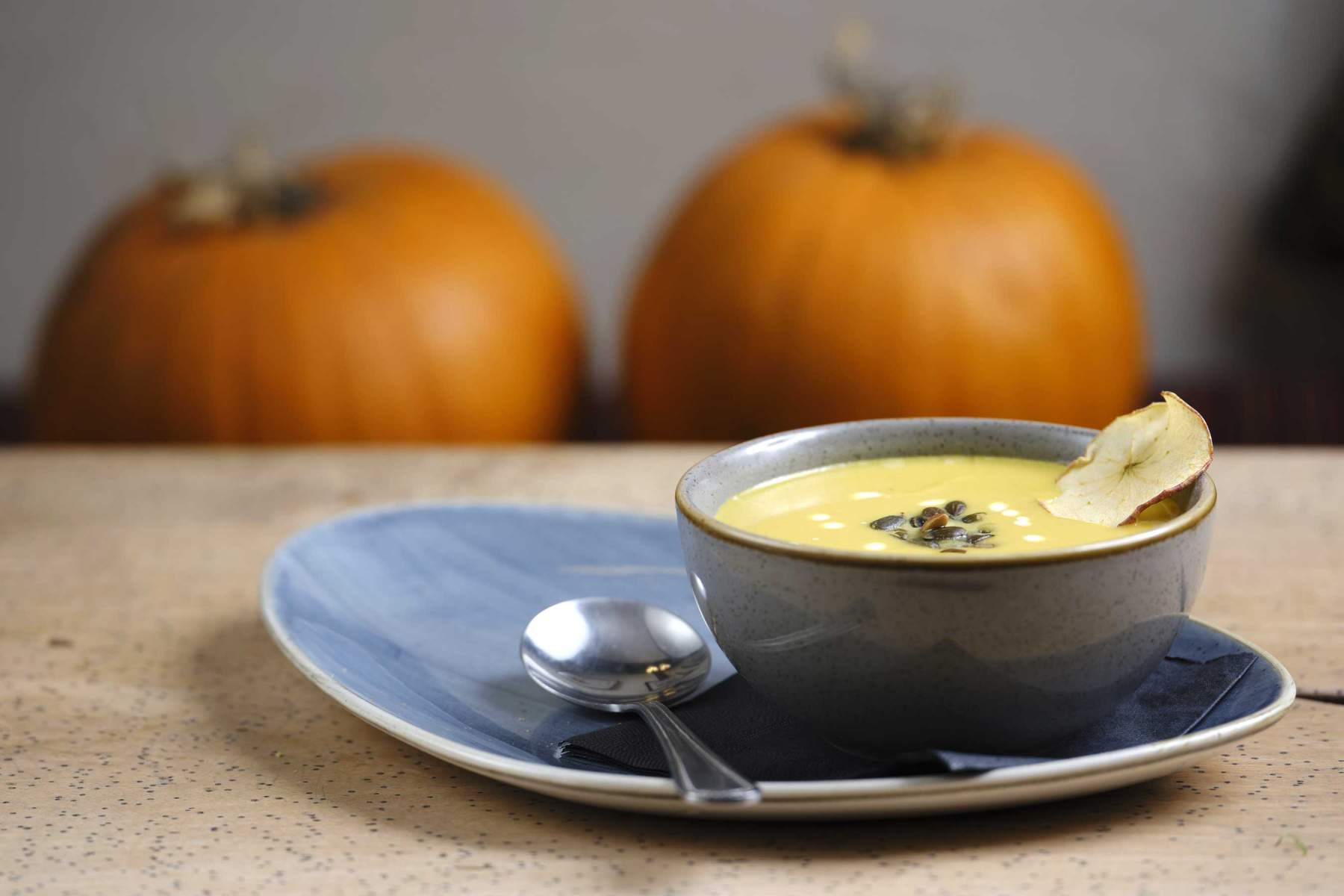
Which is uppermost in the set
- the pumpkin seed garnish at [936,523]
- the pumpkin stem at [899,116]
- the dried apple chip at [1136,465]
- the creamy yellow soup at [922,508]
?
the pumpkin stem at [899,116]

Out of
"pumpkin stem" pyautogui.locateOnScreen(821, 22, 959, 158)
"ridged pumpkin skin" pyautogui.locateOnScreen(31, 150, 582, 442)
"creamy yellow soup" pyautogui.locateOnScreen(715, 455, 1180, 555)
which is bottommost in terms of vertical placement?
"ridged pumpkin skin" pyautogui.locateOnScreen(31, 150, 582, 442)

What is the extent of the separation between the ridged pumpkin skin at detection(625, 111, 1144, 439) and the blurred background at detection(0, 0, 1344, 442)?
28cm

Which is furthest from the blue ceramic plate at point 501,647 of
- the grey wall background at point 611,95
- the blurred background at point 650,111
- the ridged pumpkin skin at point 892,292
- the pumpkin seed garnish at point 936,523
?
the grey wall background at point 611,95

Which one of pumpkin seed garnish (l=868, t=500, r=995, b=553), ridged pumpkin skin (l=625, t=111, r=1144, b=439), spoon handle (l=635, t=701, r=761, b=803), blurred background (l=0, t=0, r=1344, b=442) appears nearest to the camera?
spoon handle (l=635, t=701, r=761, b=803)

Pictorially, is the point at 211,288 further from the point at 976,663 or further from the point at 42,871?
the point at 976,663

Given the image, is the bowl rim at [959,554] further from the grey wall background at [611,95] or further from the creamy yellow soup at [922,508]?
the grey wall background at [611,95]

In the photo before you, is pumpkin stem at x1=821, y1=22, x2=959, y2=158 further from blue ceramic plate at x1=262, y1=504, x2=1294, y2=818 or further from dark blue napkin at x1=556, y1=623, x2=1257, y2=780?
dark blue napkin at x1=556, y1=623, x2=1257, y2=780

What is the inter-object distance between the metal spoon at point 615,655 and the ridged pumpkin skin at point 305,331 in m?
0.91

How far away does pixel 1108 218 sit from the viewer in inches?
68.4

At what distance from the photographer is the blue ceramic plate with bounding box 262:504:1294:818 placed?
22.7 inches

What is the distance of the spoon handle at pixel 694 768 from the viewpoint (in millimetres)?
548

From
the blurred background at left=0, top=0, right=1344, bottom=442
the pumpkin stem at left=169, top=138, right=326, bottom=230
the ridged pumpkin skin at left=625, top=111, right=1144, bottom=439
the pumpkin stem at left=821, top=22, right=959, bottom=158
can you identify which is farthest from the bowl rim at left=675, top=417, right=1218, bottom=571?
the blurred background at left=0, top=0, right=1344, bottom=442

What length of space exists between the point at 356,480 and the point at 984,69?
120cm

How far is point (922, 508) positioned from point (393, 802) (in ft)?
0.92
